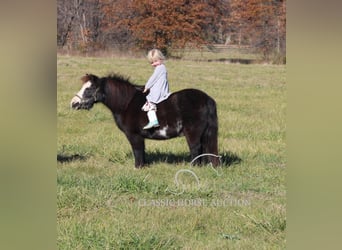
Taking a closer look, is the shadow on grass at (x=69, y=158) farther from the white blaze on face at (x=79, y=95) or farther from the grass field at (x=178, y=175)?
the white blaze on face at (x=79, y=95)

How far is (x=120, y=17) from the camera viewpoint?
196 inches

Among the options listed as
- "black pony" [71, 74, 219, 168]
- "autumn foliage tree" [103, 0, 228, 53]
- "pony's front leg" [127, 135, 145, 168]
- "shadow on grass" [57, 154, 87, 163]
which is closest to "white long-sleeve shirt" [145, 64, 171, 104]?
"black pony" [71, 74, 219, 168]

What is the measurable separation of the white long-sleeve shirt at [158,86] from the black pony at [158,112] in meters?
0.07

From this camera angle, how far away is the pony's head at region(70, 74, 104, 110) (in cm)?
520

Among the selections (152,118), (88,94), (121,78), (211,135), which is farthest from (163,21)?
(211,135)

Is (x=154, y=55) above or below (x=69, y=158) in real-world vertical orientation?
above

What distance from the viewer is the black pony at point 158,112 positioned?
17.3ft

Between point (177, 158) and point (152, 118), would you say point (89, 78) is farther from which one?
point (177, 158)

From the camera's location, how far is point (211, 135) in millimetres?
5367

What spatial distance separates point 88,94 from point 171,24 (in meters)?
1.27

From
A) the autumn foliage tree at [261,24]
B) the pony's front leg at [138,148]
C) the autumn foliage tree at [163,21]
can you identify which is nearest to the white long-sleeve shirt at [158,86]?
the autumn foliage tree at [163,21]

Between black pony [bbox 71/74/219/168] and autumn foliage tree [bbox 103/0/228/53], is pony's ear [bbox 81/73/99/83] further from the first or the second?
autumn foliage tree [bbox 103/0/228/53]
